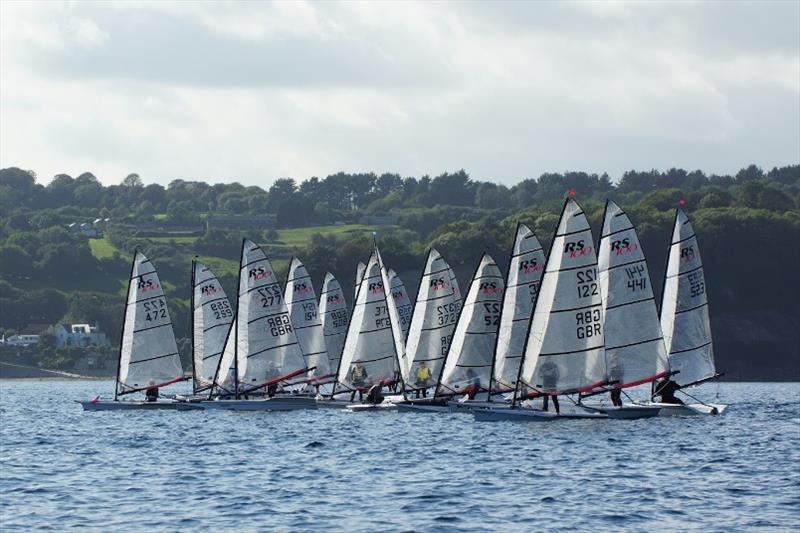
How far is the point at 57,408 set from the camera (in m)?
95.8

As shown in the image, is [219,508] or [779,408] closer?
[219,508]

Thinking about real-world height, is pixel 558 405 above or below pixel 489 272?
below

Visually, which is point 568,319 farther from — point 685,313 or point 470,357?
point 685,313

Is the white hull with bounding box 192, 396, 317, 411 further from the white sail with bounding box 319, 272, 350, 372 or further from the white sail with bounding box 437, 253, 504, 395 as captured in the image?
the white sail with bounding box 319, 272, 350, 372

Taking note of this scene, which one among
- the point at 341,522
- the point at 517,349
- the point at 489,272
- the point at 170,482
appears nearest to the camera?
the point at 341,522

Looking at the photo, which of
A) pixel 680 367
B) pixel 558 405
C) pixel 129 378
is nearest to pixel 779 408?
pixel 680 367

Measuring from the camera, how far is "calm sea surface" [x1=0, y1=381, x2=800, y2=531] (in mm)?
37844

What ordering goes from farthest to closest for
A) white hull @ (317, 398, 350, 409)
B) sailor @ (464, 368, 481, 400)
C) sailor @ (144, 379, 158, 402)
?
1. sailor @ (144, 379, 158, 402)
2. white hull @ (317, 398, 350, 409)
3. sailor @ (464, 368, 481, 400)

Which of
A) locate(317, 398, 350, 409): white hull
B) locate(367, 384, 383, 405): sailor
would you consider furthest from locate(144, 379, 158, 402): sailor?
locate(367, 384, 383, 405): sailor

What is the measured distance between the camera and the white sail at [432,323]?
79.4m

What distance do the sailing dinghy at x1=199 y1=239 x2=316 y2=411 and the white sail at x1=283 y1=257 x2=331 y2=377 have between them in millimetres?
8103

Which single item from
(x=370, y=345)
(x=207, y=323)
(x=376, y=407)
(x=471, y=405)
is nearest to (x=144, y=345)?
(x=207, y=323)

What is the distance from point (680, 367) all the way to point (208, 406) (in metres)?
22.3

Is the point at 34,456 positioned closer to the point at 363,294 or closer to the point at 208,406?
the point at 208,406
